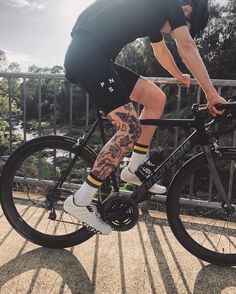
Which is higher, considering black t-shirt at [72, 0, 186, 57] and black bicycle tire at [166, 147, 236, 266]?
black t-shirt at [72, 0, 186, 57]

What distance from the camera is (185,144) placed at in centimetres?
289

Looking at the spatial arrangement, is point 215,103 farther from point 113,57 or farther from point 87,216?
point 87,216

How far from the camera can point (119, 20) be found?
263 cm

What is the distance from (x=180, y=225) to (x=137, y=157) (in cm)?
67

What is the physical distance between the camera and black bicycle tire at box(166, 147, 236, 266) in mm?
2883

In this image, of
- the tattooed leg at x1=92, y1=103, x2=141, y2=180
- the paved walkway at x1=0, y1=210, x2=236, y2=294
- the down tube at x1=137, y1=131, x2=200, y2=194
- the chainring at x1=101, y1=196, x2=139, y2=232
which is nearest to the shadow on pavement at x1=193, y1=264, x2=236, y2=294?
the paved walkway at x1=0, y1=210, x2=236, y2=294

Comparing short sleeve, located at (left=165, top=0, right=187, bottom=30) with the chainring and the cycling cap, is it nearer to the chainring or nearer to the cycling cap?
the cycling cap

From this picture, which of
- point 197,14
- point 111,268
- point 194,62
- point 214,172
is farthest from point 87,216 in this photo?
point 197,14

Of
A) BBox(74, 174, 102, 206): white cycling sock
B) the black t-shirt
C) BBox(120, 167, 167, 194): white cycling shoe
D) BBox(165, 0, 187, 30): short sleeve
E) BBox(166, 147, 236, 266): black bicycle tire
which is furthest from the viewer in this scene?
BBox(120, 167, 167, 194): white cycling shoe

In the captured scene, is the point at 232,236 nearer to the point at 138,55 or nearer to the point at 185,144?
the point at 185,144

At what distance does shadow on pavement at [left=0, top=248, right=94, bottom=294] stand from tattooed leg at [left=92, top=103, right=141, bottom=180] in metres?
0.76

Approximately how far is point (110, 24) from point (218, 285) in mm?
2097

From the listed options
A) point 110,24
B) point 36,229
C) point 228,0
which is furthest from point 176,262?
point 228,0

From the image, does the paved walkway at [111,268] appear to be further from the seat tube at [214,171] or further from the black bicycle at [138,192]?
the seat tube at [214,171]
